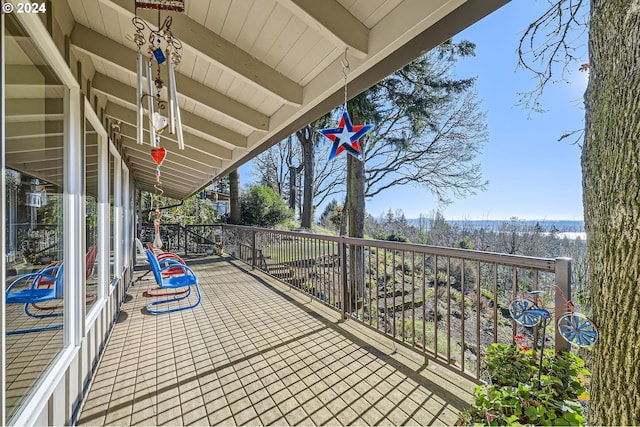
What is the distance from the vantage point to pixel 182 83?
2381mm

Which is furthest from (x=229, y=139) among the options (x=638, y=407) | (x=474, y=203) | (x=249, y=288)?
(x=474, y=203)

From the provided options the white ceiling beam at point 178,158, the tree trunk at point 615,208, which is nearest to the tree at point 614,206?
Result: the tree trunk at point 615,208

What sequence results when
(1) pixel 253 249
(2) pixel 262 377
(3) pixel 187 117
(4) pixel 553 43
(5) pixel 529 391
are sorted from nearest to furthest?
(5) pixel 529 391 → (2) pixel 262 377 → (4) pixel 553 43 → (3) pixel 187 117 → (1) pixel 253 249

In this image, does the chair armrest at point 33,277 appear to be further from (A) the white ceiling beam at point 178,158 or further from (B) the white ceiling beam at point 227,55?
(A) the white ceiling beam at point 178,158

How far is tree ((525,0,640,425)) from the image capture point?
1042mm

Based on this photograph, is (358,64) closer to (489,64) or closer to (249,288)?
(249,288)

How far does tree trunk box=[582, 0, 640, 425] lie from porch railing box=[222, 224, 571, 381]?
0.44 meters

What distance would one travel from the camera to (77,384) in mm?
1795

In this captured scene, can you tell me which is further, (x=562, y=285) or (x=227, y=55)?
(x=227, y=55)

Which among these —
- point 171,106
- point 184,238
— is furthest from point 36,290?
point 184,238

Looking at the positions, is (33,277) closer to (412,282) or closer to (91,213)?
(91,213)

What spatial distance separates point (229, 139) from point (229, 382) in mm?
2616

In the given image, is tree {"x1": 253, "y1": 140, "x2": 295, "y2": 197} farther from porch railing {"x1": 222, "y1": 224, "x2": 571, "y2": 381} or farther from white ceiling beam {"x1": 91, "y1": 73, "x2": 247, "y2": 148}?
white ceiling beam {"x1": 91, "y1": 73, "x2": 247, "y2": 148}

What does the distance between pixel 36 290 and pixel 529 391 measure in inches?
92.8
